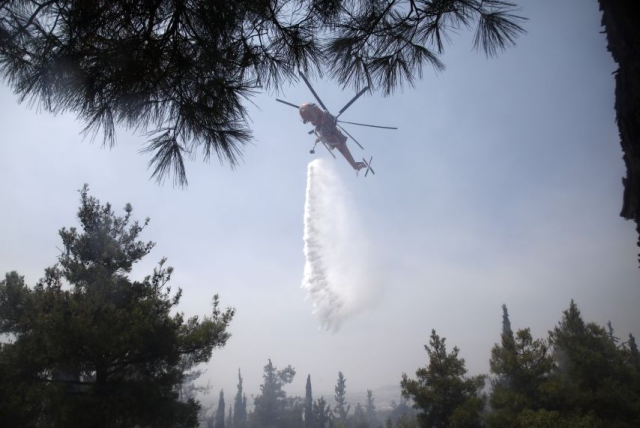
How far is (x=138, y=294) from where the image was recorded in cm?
1258

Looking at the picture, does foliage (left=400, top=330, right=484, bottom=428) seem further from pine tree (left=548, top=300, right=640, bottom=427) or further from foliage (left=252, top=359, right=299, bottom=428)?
foliage (left=252, top=359, right=299, bottom=428)

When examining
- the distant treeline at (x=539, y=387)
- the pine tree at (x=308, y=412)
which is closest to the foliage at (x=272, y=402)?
the pine tree at (x=308, y=412)

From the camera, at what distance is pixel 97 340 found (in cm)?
990

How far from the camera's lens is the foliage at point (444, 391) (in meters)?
17.5

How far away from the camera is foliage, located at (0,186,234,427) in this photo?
376 inches

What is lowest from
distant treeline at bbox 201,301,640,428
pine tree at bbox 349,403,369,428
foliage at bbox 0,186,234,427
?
pine tree at bbox 349,403,369,428

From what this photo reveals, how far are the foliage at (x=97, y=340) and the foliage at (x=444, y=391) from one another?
11681 millimetres

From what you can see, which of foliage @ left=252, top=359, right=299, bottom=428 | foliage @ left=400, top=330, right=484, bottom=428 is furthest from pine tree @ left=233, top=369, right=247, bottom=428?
foliage @ left=400, top=330, right=484, bottom=428

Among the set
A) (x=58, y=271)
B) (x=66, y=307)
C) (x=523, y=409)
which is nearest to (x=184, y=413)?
(x=66, y=307)

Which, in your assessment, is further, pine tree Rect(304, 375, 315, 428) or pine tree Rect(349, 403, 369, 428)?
pine tree Rect(304, 375, 315, 428)

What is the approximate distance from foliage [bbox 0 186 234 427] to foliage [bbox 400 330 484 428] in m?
11.7

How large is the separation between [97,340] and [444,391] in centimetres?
1652

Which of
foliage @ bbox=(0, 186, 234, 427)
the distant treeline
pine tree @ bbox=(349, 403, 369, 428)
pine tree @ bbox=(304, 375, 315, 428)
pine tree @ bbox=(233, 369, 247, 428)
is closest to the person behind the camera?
foliage @ bbox=(0, 186, 234, 427)

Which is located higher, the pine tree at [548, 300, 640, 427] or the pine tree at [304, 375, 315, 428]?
the pine tree at [548, 300, 640, 427]
